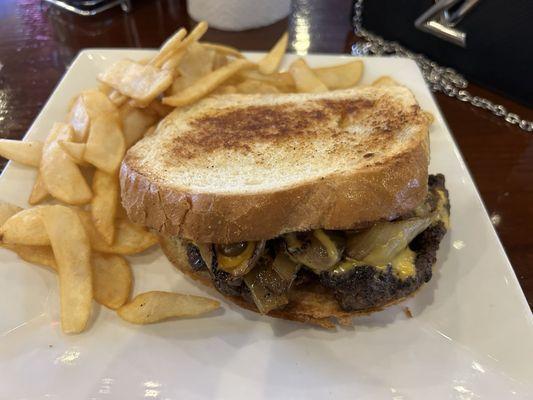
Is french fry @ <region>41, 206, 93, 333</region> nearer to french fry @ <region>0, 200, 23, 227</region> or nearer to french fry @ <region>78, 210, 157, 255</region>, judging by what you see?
french fry @ <region>78, 210, 157, 255</region>

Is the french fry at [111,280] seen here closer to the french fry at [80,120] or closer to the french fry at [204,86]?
the french fry at [80,120]

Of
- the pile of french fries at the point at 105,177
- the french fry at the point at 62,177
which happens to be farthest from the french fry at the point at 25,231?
the french fry at the point at 62,177

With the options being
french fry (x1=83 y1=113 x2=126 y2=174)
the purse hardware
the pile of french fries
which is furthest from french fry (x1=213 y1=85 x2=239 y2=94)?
the purse hardware

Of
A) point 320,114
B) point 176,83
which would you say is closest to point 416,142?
point 320,114

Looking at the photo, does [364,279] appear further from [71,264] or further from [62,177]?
[62,177]

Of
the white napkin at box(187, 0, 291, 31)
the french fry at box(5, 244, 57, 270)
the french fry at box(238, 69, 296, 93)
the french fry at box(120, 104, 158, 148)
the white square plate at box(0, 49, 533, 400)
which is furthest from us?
the white napkin at box(187, 0, 291, 31)

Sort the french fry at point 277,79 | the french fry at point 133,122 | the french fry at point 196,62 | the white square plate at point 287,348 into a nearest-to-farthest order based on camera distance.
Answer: the white square plate at point 287,348 → the french fry at point 133,122 → the french fry at point 196,62 → the french fry at point 277,79
